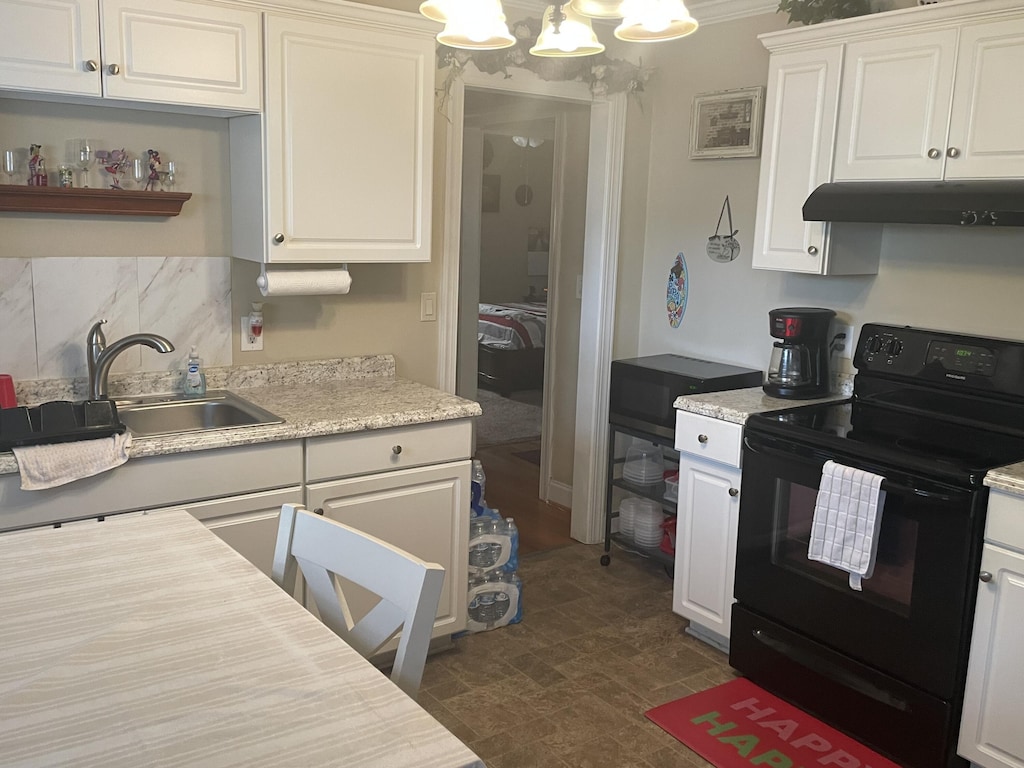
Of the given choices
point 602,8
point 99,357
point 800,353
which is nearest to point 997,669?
point 800,353

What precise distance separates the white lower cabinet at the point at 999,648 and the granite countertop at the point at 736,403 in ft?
2.82

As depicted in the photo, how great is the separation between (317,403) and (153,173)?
0.88 meters

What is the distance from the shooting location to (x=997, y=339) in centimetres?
280

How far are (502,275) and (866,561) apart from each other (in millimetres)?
6812

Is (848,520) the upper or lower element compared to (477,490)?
upper

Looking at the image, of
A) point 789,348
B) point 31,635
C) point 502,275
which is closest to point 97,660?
point 31,635

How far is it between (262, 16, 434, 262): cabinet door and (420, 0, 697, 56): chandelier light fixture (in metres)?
1.10

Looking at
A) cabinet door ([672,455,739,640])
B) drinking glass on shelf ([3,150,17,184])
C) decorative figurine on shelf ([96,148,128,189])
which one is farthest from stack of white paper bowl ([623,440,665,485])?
drinking glass on shelf ([3,150,17,184])

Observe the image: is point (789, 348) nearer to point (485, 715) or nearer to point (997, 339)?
point (997, 339)

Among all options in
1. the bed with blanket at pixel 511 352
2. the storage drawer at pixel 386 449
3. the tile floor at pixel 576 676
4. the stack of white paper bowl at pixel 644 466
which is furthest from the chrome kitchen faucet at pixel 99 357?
the bed with blanket at pixel 511 352

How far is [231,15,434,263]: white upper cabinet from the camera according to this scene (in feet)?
9.24

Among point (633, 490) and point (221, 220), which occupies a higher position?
point (221, 220)

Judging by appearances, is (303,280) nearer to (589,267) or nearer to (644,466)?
(589,267)

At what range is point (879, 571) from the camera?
257 centimetres
